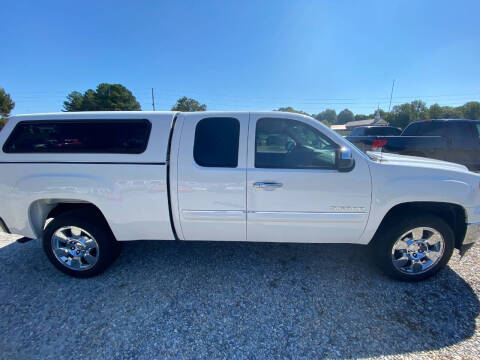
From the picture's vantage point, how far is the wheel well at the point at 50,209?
2465mm

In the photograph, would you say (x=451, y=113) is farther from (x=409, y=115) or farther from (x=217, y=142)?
(x=217, y=142)

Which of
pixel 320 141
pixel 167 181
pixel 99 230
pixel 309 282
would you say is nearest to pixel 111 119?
pixel 167 181

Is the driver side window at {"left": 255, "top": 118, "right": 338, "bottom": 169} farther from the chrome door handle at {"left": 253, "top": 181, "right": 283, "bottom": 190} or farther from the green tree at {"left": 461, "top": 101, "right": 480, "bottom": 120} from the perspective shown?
the green tree at {"left": 461, "top": 101, "right": 480, "bottom": 120}

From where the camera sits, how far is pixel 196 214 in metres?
2.32

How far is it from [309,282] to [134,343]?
1.83 metres

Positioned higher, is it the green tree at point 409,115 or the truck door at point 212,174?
the green tree at point 409,115

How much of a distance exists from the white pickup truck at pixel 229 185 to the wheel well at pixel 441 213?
0.04ft

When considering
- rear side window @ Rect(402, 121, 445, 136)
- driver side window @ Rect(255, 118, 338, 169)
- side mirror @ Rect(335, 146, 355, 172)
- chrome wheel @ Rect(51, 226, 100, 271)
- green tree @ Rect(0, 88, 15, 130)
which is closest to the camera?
side mirror @ Rect(335, 146, 355, 172)

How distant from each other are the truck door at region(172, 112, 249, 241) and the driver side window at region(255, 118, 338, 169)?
7.9 inches

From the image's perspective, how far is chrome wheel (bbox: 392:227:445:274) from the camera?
94.9 inches

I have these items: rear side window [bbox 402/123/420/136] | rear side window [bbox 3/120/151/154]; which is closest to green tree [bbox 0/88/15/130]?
rear side window [bbox 3/120/151/154]

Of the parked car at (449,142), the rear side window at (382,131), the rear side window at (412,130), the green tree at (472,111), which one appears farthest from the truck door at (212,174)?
the green tree at (472,111)

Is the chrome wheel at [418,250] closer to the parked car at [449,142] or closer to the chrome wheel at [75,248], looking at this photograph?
the chrome wheel at [75,248]

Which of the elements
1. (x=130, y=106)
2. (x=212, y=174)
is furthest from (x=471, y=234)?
(x=130, y=106)
